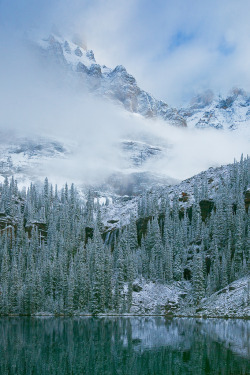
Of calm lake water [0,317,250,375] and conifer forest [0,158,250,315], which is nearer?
calm lake water [0,317,250,375]

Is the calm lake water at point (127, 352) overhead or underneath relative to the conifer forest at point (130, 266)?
underneath

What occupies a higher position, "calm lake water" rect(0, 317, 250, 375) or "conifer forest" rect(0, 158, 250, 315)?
"conifer forest" rect(0, 158, 250, 315)

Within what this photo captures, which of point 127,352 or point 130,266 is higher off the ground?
point 130,266

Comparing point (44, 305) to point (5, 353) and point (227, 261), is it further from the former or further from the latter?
point (5, 353)

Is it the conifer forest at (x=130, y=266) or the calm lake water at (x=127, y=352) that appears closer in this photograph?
the calm lake water at (x=127, y=352)

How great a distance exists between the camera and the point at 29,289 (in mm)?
142250

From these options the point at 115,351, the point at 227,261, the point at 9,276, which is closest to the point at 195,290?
the point at 227,261

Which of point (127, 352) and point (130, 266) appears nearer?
point (127, 352)

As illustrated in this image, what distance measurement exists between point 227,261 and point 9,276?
76744 mm

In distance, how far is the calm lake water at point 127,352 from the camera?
164 feet

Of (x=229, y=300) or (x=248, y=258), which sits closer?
(x=229, y=300)

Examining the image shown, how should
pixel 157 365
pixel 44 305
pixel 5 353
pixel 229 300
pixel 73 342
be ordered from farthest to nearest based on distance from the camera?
pixel 44 305 < pixel 229 300 < pixel 73 342 < pixel 5 353 < pixel 157 365

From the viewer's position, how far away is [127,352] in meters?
60.9

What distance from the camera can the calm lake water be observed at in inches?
1966
